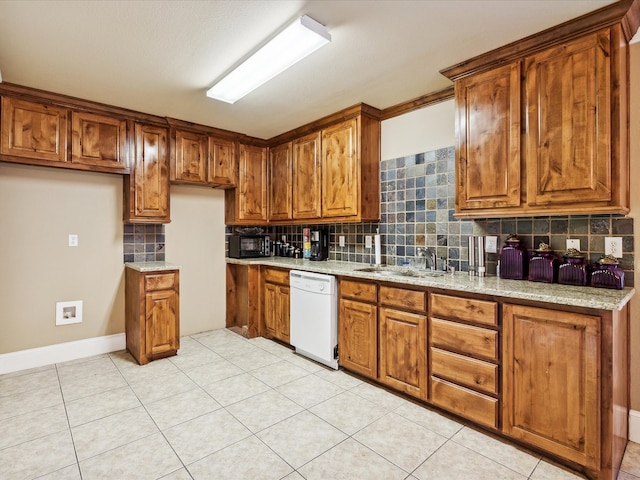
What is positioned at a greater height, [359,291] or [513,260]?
[513,260]

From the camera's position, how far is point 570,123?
6.37ft

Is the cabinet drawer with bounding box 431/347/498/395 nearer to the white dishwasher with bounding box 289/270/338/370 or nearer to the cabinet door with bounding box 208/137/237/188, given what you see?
the white dishwasher with bounding box 289/270/338/370

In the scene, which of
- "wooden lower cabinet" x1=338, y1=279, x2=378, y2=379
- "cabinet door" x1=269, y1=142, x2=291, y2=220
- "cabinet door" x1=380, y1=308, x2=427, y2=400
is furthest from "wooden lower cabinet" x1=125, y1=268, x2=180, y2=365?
"cabinet door" x1=380, y1=308, x2=427, y2=400

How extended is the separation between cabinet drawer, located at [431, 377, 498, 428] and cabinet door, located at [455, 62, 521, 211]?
4.01 ft

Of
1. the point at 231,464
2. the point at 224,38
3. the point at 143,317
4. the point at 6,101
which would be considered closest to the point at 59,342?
the point at 143,317

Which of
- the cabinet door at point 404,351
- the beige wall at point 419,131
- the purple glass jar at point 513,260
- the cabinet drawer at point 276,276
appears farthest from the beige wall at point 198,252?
the purple glass jar at point 513,260

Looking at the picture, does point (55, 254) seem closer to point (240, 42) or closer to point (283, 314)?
point (283, 314)

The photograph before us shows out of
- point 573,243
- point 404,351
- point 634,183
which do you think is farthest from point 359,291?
point 634,183

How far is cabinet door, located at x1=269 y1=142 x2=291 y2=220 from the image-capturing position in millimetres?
4156

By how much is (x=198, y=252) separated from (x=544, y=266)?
3.59m

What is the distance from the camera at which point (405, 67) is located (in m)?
2.48

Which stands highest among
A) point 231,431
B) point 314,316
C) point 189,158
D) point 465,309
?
point 189,158

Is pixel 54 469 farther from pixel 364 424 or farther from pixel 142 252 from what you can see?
pixel 142 252

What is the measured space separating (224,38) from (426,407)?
9.23 feet
